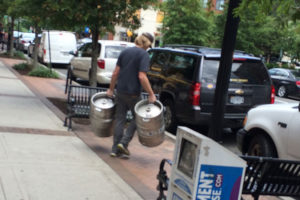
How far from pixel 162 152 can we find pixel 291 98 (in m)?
17.6

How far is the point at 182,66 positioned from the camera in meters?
9.02

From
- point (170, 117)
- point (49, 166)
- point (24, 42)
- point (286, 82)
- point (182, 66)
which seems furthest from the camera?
point (24, 42)

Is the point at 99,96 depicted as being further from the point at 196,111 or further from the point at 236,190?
the point at 236,190

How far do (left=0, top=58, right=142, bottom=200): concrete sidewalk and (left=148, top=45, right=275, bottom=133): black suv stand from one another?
238 centimetres

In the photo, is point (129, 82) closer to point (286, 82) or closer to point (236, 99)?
point (236, 99)

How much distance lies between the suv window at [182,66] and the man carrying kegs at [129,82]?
267cm

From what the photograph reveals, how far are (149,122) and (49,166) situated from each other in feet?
4.65

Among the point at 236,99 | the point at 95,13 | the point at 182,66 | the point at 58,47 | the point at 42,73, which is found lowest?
the point at 42,73

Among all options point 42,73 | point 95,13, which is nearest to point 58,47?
point 42,73

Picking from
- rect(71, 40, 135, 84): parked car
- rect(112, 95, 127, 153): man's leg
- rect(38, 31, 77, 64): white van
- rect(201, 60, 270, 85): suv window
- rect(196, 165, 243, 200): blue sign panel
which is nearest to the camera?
rect(196, 165, 243, 200): blue sign panel

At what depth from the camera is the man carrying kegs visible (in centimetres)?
598

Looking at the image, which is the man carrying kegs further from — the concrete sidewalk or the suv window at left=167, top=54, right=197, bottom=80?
the suv window at left=167, top=54, right=197, bottom=80

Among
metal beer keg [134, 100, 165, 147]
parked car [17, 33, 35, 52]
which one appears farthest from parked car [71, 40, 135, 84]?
parked car [17, 33, 35, 52]

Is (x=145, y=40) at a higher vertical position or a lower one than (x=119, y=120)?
higher
